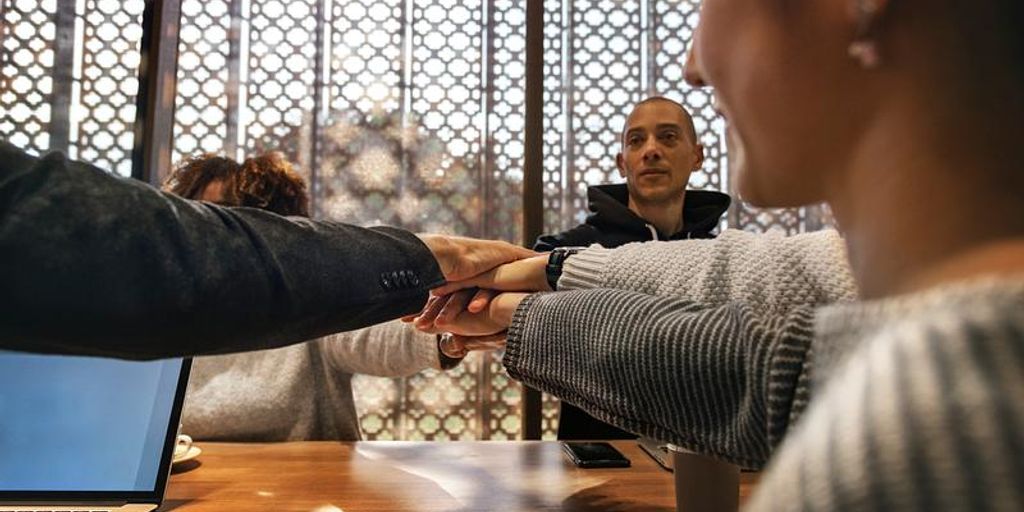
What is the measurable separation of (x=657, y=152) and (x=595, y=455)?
1441 millimetres

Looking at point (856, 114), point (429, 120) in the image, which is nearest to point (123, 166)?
point (429, 120)

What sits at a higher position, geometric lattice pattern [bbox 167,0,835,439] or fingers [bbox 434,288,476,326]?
geometric lattice pattern [bbox 167,0,835,439]

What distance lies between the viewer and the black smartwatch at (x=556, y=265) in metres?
1.15

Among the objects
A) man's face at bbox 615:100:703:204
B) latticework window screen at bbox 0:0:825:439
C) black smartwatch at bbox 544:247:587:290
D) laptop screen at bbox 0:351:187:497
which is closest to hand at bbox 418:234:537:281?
black smartwatch at bbox 544:247:587:290

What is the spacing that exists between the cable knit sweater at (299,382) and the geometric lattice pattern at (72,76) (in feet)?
4.70

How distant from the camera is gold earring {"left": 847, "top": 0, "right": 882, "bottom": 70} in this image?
331 mm

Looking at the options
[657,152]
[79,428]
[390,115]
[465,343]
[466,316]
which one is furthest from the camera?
[390,115]

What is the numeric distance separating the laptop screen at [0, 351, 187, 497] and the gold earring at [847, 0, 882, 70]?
34.0 inches

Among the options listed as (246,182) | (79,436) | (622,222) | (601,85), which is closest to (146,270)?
(79,436)

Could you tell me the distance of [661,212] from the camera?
95.0 inches

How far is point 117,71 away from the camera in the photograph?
266cm

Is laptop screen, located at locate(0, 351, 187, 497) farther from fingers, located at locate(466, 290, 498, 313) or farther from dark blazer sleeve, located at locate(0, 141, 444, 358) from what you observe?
fingers, located at locate(466, 290, 498, 313)

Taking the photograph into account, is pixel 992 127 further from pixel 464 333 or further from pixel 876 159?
pixel 464 333

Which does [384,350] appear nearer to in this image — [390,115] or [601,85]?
[390,115]
